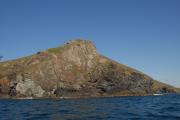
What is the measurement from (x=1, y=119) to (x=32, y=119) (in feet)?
15.3

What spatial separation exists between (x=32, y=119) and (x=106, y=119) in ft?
35.3

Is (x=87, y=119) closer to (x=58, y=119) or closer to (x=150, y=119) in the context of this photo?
(x=58, y=119)

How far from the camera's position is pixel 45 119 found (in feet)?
138

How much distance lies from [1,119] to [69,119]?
10.0 m

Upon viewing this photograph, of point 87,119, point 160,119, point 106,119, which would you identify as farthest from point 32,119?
point 160,119

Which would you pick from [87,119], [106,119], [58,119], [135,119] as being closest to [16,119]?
[58,119]

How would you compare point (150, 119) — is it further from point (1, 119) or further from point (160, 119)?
point (1, 119)

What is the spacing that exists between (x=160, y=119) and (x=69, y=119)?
13.0 metres

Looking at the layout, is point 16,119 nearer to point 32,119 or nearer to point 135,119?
point 32,119

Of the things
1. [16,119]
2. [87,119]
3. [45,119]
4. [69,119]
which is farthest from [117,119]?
[16,119]

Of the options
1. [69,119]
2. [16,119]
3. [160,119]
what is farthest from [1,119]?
[160,119]

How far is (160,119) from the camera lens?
4034cm

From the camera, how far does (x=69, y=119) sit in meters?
41.7

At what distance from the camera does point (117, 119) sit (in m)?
40.2
